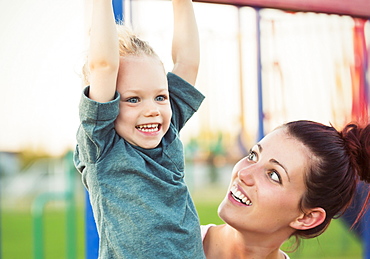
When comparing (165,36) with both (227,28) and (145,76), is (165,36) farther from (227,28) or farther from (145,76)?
(145,76)

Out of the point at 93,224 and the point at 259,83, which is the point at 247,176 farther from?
the point at 259,83

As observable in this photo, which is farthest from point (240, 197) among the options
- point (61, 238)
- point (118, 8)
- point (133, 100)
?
point (61, 238)

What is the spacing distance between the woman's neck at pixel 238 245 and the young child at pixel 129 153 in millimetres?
255

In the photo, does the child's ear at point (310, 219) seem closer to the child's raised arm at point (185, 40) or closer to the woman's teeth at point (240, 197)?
the woman's teeth at point (240, 197)

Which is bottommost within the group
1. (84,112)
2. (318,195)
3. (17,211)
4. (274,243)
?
(17,211)

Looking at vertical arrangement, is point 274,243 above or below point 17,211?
above

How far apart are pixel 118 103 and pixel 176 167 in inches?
9.7

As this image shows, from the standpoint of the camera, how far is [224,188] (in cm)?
1257

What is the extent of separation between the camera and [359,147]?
1.56 meters

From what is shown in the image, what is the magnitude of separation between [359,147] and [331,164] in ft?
0.40

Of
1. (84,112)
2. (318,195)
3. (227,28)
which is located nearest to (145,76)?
(84,112)

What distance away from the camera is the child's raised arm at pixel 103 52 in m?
1.17

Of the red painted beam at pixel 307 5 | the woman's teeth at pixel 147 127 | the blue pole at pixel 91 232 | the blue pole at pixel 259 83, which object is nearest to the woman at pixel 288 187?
the woman's teeth at pixel 147 127

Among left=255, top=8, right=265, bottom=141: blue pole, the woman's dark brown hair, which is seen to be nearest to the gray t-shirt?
the woman's dark brown hair
